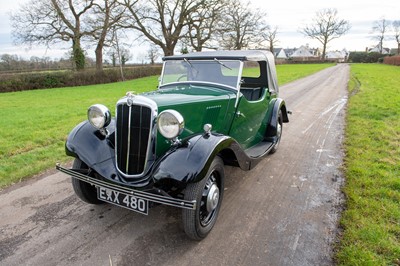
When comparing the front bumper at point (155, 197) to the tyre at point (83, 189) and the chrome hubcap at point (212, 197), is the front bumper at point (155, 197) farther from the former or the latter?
the tyre at point (83, 189)

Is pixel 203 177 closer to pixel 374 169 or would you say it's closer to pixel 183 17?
pixel 374 169

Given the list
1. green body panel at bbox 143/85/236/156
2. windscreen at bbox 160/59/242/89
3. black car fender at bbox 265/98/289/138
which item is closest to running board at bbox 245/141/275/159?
black car fender at bbox 265/98/289/138

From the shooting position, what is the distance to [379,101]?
33.5 ft

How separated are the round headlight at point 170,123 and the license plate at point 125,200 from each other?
0.67m

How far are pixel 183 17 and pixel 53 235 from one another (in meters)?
28.7

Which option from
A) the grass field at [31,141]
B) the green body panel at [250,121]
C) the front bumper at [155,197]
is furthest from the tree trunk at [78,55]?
the front bumper at [155,197]

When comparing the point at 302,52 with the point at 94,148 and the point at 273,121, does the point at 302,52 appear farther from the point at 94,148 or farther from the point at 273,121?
the point at 94,148

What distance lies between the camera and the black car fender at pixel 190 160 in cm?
249

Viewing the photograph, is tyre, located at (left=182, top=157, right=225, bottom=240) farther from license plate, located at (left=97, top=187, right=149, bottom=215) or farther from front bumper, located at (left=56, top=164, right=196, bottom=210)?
license plate, located at (left=97, top=187, right=149, bottom=215)

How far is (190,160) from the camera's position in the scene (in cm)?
256

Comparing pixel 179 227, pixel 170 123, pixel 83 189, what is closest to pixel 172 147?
pixel 170 123

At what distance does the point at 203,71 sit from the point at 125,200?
7.31ft

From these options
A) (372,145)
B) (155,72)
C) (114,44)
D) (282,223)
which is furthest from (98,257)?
(155,72)

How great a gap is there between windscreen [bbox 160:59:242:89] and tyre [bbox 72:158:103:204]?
1776 millimetres
